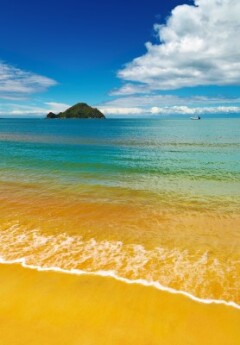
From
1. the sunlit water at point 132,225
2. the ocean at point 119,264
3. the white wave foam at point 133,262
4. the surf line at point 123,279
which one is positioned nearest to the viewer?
the ocean at point 119,264

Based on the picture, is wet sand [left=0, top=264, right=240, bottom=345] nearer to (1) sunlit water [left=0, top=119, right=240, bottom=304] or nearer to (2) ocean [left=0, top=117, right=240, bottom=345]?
(2) ocean [left=0, top=117, right=240, bottom=345]

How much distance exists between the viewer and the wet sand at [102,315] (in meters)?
6.41

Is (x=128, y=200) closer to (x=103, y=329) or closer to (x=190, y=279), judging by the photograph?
(x=190, y=279)

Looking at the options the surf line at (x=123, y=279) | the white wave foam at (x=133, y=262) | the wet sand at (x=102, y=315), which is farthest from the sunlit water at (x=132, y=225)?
the wet sand at (x=102, y=315)

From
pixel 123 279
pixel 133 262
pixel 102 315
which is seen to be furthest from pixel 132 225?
pixel 102 315

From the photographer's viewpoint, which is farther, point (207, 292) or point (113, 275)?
point (113, 275)

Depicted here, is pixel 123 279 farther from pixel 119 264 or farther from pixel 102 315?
pixel 102 315

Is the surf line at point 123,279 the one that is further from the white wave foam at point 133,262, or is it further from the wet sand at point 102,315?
the wet sand at point 102,315

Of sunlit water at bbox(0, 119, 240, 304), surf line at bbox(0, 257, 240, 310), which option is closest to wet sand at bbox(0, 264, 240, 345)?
surf line at bbox(0, 257, 240, 310)

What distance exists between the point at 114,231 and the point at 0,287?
570 cm

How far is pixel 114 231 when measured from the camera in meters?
13.0

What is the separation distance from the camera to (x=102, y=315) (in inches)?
284

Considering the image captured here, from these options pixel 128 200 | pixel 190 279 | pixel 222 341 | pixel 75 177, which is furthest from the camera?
pixel 75 177

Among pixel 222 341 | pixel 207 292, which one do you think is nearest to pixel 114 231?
pixel 207 292
